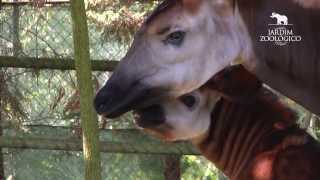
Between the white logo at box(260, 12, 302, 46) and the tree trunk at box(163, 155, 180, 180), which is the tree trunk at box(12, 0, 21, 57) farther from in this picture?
the white logo at box(260, 12, 302, 46)

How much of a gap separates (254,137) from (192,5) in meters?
0.53

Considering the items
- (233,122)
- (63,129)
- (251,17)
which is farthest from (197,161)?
(251,17)

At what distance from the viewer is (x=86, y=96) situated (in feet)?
7.71

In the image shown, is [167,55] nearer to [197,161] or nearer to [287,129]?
[287,129]

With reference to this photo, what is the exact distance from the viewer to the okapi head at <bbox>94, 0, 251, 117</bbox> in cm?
176

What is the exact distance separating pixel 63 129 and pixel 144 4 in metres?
0.65

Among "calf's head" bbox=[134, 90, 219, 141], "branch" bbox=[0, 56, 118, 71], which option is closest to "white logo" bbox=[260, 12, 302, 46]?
"calf's head" bbox=[134, 90, 219, 141]

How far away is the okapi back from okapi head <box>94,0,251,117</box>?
23 cm

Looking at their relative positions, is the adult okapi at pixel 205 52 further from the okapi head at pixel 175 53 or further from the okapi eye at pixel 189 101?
the okapi eye at pixel 189 101

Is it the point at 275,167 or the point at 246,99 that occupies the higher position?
the point at 246,99

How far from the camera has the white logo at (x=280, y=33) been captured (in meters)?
1.82

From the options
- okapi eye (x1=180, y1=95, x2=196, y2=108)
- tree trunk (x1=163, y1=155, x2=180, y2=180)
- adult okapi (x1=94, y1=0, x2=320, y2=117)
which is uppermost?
adult okapi (x1=94, y1=0, x2=320, y2=117)

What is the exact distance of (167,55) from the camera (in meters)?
1.78

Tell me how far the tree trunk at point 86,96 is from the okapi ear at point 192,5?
0.55 meters
